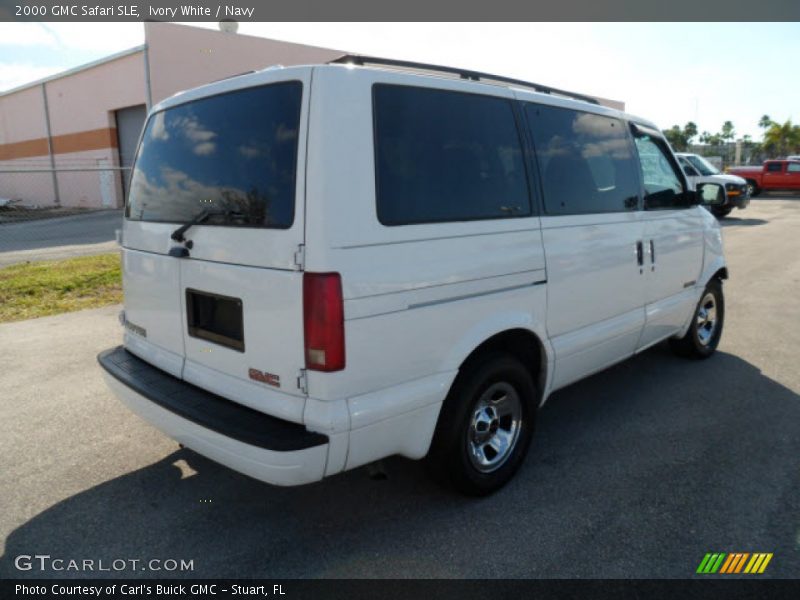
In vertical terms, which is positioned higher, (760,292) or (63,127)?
(63,127)

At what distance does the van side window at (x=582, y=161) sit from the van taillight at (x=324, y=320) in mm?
1590

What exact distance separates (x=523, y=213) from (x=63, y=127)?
3023 cm

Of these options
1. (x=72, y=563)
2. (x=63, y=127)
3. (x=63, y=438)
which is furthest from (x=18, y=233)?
(x=72, y=563)

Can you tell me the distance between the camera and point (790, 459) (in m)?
3.73

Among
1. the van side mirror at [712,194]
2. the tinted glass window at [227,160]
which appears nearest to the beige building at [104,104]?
the tinted glass window at [227,160]

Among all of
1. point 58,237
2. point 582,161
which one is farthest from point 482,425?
point 58,237

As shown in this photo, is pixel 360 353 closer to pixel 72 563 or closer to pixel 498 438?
pixel 498 438

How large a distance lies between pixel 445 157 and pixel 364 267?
81 cm

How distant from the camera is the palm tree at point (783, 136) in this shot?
65.5 metres

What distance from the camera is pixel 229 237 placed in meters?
2.80

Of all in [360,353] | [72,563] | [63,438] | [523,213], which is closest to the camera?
[360,353]

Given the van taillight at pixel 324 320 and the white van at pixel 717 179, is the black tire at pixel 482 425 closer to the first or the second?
the van taillight at pixel 324 320

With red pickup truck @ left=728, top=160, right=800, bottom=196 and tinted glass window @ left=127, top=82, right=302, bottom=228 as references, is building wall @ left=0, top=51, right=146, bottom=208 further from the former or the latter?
red pickup truck @ left=728, top=160, right=800, bottom=196

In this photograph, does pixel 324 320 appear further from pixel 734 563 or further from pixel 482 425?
pixel 734 563
